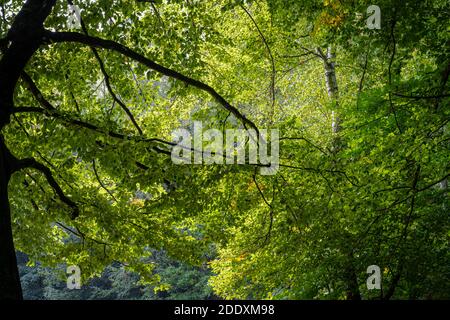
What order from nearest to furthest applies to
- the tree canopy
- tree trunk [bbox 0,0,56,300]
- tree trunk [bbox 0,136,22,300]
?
tree trunk [bbox 0,136,22,300]
tree trunk [bbox 0,0,56,300]
the tree canopy

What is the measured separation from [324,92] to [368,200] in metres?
8.61

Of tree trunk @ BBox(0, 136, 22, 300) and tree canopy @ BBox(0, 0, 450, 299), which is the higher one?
tree canopy @ BBox(0, 0, 450, 299)

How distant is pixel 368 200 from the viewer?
215 inches

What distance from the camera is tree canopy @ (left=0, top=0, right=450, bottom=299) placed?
493 centimetres

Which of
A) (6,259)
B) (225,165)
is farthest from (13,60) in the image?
(225,165)

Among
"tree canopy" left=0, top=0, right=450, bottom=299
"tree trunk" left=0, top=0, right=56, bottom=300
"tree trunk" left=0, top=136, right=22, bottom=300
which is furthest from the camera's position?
"tree canopy" left=0, top=0, right=450, bottom=299

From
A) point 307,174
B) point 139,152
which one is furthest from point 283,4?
point 139,152

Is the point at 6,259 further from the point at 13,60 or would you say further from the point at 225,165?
the point at 225,165

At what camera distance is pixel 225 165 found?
17.5 ft

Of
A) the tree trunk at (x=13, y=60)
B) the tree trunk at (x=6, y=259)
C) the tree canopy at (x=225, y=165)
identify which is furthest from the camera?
the tree canopy at (x=225, y=165)

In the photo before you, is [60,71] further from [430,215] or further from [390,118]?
[430,215]

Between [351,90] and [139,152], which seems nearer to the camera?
[139,152]

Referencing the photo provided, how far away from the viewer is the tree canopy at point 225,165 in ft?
16.2

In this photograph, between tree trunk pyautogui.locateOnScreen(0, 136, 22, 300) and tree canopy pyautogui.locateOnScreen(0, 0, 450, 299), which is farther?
tree canopy pyautogui.locateOnScreen(0, 0, 450, 299)
